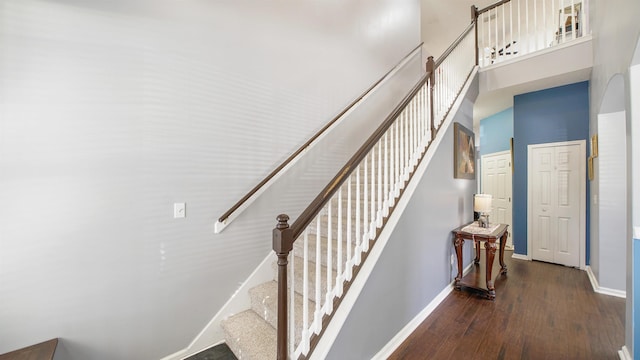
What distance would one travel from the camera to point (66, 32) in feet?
4.63

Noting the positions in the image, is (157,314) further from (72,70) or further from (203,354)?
(72,70)

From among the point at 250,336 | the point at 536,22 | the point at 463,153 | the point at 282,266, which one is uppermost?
the point at 536,22

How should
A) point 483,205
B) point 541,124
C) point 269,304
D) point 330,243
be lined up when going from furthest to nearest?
1. point 541,124
2. point 483,205
3. point 269,304
4. point 330,243

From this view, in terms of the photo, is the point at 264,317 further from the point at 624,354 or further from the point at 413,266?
the point at 624,354

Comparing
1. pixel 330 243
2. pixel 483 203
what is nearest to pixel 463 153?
pixel 483 203

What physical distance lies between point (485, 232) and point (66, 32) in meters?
4.06

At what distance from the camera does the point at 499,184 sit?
17.9ft

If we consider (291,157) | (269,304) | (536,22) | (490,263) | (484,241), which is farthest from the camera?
(536,22)

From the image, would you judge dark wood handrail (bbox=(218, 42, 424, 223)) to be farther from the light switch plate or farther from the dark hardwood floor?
the dark hardwood floor

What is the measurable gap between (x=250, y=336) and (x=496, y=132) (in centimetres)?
618

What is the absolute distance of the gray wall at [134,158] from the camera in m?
1.33

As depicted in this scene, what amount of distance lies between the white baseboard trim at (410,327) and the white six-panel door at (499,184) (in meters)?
3.39

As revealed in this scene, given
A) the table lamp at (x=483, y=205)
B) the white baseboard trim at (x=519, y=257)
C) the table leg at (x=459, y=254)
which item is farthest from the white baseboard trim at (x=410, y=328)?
the white baseboard trim at (x=519, y=257)

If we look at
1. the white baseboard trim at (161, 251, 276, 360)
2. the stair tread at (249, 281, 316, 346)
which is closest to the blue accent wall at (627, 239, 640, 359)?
the stair tread at (249, 281, 316, 346)
